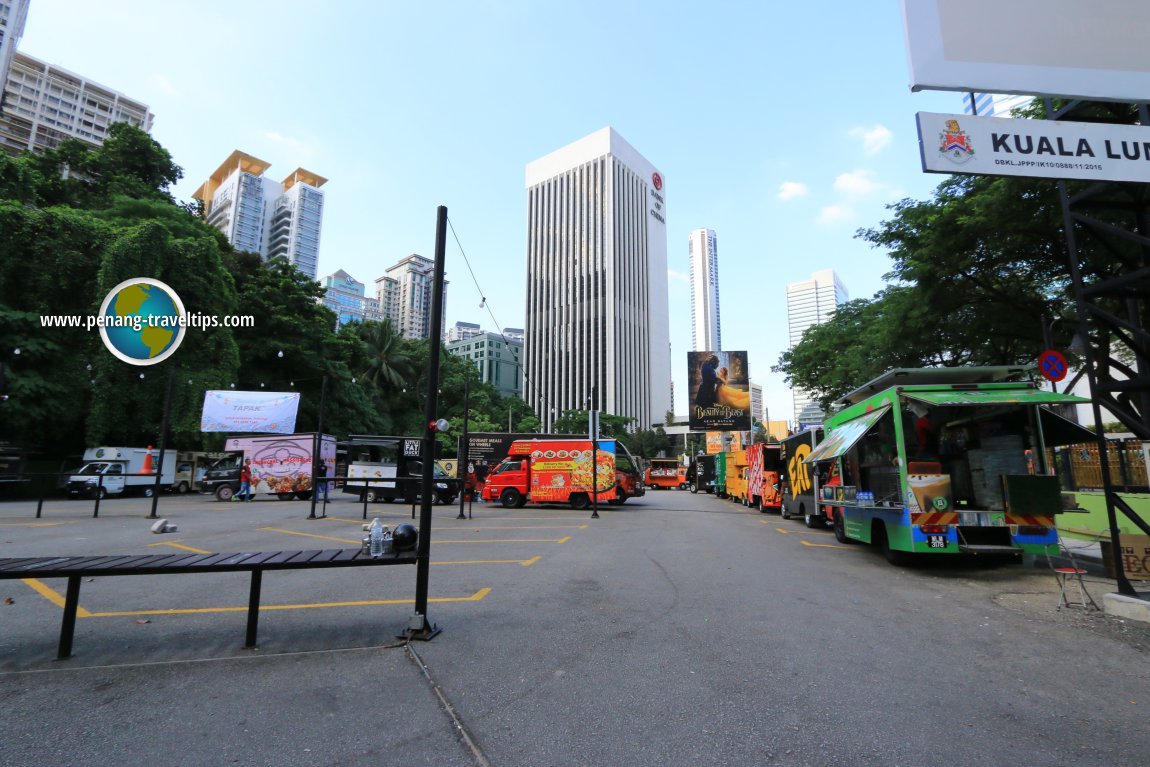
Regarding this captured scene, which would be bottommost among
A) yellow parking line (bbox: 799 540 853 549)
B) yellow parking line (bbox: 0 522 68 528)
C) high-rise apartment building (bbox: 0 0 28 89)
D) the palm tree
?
yellow parking line (bbox: 799 540 853 549)

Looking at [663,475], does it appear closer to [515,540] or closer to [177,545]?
[515,540]

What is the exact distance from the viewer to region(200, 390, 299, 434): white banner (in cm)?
2725

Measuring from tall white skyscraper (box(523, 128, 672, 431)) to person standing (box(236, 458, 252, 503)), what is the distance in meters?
70.9

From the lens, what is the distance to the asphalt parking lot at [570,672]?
2760 mm

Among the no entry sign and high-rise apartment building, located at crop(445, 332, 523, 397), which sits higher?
high-rise apartment building, located at crop(445, 332, 523, 397)

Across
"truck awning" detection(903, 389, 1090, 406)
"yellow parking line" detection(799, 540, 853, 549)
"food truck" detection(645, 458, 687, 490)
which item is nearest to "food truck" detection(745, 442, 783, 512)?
"yellow parking line" detection(799, 540, 853, 549)

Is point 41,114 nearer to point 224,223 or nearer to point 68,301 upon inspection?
point 224,223

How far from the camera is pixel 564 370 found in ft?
332

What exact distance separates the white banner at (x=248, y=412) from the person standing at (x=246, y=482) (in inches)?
211

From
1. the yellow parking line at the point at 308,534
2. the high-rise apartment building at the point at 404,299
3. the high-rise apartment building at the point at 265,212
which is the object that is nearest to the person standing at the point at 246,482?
the yellow parking line at the point at 308,534

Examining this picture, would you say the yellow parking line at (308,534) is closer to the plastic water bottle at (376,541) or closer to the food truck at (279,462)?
the plastic water bottle at (376,541)

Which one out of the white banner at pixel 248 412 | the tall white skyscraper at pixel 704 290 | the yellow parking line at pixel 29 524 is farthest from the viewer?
the tall white skyscraper at pixel 704 290

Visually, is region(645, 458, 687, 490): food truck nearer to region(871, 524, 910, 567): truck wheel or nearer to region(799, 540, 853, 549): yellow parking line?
region(799, 540, 853, 549): yellow parking line

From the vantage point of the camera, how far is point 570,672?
12.4 feet
